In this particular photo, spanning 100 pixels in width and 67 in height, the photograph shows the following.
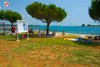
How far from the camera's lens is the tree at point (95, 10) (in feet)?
114

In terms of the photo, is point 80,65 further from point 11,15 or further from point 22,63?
point 11,15

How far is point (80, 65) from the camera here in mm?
13508

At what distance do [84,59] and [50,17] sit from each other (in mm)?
26547

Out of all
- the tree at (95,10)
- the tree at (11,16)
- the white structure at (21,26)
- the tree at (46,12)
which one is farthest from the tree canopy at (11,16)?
the white structure at (21,26)

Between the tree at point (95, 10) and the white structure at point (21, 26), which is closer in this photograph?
the white structure at point (21, 26)

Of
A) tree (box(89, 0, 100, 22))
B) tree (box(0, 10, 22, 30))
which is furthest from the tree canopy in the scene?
tree (box(89, 0, 100, 22))

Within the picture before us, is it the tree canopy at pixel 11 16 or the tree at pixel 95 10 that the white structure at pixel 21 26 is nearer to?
the tree at pixel 95 10

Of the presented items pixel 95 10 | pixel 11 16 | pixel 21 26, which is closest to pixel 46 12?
pixel 95 10

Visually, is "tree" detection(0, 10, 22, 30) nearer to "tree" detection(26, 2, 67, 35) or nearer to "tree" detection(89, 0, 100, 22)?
"tree" detection(26, 2, 67, 35)

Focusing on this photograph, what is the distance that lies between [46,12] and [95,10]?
8.38m

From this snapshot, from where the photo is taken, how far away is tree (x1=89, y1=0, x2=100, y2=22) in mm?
34688

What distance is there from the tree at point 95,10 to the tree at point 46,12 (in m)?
5.33

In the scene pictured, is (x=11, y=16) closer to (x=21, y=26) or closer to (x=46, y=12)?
(x=46, y=12)

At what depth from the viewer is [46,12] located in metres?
40.5
